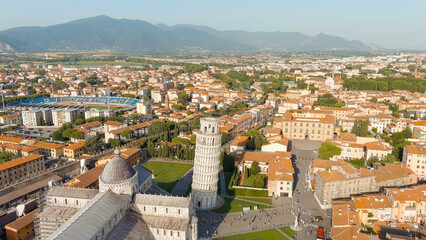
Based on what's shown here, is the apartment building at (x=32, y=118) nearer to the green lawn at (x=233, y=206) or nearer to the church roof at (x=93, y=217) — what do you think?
the green lawn at (x=233, y=206)

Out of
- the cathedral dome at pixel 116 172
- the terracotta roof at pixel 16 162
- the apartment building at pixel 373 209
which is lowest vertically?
the apartment building at pixel 373 209

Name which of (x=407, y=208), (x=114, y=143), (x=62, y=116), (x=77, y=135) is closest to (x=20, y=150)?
(x=77, y=135)

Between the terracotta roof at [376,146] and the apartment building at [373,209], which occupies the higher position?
the terracotta roof at [376,146]

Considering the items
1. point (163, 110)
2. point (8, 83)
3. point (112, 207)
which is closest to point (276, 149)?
point (112, 207)

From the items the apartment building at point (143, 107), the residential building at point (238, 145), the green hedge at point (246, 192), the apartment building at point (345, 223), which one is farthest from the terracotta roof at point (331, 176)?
the apartment building at point (143, 107)

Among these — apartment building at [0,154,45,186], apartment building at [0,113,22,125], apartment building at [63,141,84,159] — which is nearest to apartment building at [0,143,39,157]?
apartment building at [0,154,45,186]

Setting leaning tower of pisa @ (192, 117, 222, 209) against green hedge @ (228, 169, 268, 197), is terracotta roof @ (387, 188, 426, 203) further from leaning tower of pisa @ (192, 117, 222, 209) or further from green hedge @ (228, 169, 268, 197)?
leaning tower of pisa @ (192, 117, 222, 209)

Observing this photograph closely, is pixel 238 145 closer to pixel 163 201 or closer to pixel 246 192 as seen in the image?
pixel 246 192
